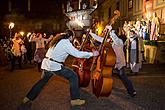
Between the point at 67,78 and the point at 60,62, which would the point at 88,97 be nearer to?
the point at 67,78

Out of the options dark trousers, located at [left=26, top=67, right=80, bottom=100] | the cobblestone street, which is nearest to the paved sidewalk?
the cobblestone street

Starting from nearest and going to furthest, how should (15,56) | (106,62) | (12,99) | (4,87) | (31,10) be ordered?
1. (106,62)
2. (12,99)
3. (4,87)
4. (15,56)
5. (31,10)

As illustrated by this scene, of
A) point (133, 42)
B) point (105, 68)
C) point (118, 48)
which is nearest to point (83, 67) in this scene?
point (118, 48)

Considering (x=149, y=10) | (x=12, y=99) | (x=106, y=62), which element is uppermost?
(x=149, y=10)

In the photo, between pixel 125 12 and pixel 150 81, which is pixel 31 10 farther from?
pixel 150 81

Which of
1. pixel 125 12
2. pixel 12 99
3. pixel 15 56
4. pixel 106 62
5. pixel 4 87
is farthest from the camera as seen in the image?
pixel 125 12

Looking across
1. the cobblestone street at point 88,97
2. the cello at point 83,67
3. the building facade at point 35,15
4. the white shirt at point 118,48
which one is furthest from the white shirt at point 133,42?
the building facade at point 35,15

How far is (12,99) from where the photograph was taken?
7770 millimetres

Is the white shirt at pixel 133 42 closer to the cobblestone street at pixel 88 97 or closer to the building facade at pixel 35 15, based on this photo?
the cobblestone street at pixel 88 97

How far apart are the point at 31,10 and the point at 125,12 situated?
98.4 feet

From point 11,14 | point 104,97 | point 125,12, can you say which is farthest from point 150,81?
point 11,14

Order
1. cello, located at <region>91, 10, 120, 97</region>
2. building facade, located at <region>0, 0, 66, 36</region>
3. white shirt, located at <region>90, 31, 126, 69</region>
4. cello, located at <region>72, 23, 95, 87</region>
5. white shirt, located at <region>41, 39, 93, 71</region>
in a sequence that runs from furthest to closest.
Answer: building facade, located at <region>0, 0, 66, 36</region>
cello, located at <region>72, 23, 95, 87</region>
white shirt, located at <region>90, 31, 126, 69</region>
cello, located at <region>91, 10, 120, 97</region>
white shirt, located at <region>41, 39, 93, 71</region>

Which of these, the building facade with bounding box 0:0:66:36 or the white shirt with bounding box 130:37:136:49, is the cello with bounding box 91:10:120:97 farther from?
the building facade with bounding box 0:0:66:36

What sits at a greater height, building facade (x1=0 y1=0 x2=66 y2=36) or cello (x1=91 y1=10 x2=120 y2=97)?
building facade (x1=0 y1=0 x2=66 y2=36)
